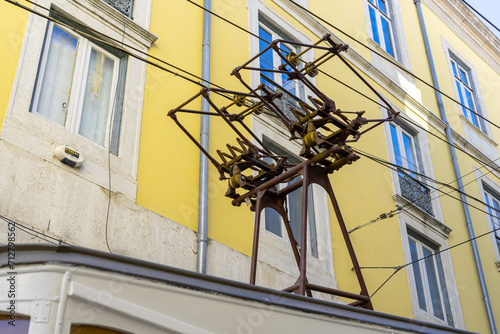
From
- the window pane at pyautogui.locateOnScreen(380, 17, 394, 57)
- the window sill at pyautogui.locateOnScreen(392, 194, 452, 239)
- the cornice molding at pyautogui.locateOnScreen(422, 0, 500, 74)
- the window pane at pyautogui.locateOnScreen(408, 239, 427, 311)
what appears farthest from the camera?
the cornice molding at pyautogui.locateOnScreen(422, 0, 500, 74)

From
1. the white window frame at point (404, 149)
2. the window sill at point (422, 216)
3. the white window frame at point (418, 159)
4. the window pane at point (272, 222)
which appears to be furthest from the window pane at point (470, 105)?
the window pane at point (272, 222)

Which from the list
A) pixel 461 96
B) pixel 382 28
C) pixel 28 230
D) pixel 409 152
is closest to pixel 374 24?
pixel 382 28

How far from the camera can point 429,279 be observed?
38.5ft

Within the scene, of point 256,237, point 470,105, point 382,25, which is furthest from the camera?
point 470,105

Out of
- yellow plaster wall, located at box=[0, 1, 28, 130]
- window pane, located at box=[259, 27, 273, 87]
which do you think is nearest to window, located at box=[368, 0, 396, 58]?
window pane, located at box=[259, 27, 273, 87]

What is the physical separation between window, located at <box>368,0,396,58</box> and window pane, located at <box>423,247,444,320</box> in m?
5.03

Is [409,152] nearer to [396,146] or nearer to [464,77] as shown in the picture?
[396,146]

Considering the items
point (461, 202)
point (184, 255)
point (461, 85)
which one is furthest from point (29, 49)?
point (461, 85)

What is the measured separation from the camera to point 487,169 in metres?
15.8

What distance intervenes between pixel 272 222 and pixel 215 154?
4.11ft

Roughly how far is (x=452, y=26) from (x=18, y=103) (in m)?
14.2

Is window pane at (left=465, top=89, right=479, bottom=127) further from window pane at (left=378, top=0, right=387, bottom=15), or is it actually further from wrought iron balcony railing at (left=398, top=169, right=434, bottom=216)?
wrought iron balcony railing at (left=398, top=169, right=434, bottom=216)

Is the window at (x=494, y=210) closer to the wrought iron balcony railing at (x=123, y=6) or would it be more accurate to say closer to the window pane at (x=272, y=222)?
the window pane at (x=272, y=222)

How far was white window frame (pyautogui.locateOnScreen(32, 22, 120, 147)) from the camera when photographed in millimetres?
7375
